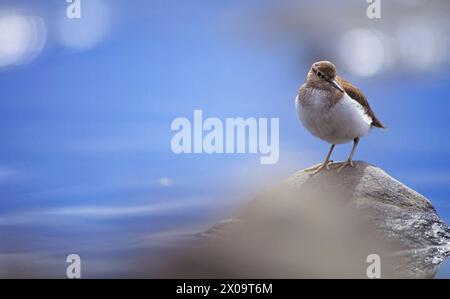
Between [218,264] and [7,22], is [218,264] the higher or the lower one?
the lower one

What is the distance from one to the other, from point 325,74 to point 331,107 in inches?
5.8

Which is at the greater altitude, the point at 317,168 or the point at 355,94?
the point at 355,94

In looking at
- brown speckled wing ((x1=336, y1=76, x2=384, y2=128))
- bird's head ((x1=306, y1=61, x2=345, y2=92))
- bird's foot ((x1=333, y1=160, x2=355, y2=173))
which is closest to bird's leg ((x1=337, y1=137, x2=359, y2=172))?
bird's foot ((x1=333, y1=160, x2=355, y2=173))

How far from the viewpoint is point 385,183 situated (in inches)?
124

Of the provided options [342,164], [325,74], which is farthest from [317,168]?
[325,74]

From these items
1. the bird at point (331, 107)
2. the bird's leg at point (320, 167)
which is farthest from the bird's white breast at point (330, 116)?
the bird's leg at point (320, 167)

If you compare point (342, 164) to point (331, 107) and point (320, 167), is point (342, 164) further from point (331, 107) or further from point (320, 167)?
point (331, 107)

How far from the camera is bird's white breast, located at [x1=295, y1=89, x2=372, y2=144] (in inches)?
119

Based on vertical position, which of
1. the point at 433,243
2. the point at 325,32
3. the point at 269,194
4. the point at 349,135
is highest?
the point at 325,32

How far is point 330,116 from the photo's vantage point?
119 inches

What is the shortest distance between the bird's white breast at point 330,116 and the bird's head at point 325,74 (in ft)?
0.14

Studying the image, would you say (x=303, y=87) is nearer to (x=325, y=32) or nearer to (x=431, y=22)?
(x=325, y=32)
